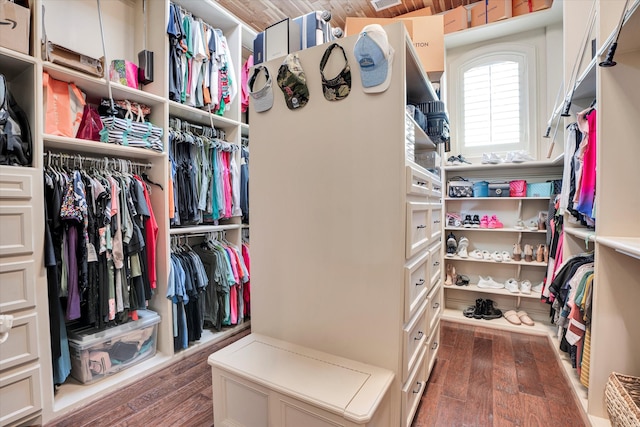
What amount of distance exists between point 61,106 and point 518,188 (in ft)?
12.6

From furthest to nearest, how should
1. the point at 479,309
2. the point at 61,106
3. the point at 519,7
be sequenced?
the point at 479,309 → the point at 519,7 → the point at 61,106

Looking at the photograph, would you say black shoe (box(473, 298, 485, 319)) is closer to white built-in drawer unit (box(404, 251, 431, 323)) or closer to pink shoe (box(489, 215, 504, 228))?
pink shoe (box(489, 215, 504, 228))

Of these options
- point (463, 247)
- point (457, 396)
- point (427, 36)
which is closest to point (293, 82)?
point (427, 36)

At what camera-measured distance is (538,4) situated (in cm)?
301

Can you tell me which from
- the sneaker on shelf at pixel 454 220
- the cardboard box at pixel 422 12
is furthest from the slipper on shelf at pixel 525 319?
the cardboard box at pixel 422 12

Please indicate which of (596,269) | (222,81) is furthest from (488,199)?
(222,81)

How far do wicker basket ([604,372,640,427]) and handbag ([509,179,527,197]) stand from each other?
2.05 metres

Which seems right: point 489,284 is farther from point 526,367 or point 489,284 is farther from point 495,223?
point 526,367

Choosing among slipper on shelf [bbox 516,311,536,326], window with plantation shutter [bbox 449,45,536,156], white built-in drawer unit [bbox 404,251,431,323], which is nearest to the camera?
white built-in drawer unit [bbox 404,251,431,323]

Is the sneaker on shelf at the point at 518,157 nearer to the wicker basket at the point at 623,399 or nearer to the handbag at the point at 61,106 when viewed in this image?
the wicker basket at the point at 623,399

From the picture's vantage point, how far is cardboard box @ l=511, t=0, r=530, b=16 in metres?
3.07

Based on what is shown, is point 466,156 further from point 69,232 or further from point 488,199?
point 69,232

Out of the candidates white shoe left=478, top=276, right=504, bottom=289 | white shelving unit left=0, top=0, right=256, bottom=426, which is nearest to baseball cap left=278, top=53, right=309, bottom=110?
white shelving unit left=0, top=0, right=256, bottom=426

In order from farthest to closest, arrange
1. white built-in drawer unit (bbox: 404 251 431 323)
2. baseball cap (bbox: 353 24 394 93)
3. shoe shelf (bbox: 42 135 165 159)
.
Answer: shoe shelf (bbox: 42 135 165 159)
white built-in drawer unit (bbox: 404 251 431 323)
baseball cap (bbox: 353 24 394 93)
